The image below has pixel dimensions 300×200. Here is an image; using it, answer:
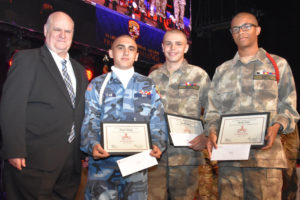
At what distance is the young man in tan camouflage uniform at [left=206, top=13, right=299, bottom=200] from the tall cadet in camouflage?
57 centimetres

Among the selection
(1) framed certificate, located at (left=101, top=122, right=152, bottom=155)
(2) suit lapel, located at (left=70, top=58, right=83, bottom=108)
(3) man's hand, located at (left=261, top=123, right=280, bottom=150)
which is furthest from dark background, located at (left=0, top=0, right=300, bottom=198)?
(3) man's hand, located at (left=261, top=123, right=280, bottom=150)

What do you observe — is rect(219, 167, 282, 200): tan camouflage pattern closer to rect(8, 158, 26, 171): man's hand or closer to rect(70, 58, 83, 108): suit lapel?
rect(70, 58, 83, 108): suit lapel

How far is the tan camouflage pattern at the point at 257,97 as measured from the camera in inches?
93.7

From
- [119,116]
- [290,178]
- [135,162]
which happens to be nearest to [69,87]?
[119,116]

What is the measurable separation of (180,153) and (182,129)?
11.2 inches

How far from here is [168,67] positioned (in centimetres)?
311

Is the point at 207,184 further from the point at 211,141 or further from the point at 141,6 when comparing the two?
the point at 141,6

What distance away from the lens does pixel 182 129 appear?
2621 millimetres

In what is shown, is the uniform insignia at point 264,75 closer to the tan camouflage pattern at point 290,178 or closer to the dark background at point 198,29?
the tan camouflage pattern at point 290,178

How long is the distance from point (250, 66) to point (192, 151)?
959mm

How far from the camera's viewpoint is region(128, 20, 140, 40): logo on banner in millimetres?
6782

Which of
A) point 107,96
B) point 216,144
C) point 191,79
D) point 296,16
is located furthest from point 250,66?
point 296,16

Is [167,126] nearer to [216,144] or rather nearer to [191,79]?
[216,144]

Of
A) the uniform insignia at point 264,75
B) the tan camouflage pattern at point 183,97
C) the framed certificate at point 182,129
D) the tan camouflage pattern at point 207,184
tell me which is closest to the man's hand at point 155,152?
the framed certificate at point 182,129
